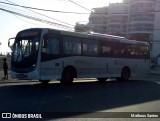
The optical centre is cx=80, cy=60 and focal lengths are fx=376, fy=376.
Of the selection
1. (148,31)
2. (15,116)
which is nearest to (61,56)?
(15,116)

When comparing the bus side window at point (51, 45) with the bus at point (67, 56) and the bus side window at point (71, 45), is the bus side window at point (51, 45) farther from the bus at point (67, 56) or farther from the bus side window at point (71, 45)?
the bus side window at point (71, 45)

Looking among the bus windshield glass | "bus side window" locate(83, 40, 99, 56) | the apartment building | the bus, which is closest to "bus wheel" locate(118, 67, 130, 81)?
the bus

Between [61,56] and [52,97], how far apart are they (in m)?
6.20

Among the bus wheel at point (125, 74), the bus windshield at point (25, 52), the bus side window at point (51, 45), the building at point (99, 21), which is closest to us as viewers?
the bus windshield at point (25, 52)

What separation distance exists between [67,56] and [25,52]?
8.78ft

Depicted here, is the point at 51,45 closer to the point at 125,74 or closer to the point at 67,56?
the point at 67,56

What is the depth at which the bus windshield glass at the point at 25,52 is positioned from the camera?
19266 mm

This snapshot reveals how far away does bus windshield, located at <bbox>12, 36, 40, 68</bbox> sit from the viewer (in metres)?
19.3

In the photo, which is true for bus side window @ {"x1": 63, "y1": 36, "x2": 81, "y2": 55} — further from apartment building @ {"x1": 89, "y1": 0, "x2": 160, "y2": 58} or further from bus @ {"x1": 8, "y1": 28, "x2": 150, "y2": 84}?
apartment building @ {"x1": 89, "y1": 0, "x2": 160, "y2": 58}

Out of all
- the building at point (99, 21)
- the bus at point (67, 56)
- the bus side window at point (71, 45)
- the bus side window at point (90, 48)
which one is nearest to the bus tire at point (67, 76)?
the bus at point (67, 56)

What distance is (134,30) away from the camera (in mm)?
96125

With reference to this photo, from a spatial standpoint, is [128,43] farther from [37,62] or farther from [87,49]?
[37,62]

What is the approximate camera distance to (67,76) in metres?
21.2

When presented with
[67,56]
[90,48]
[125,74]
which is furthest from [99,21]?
[67,56]
